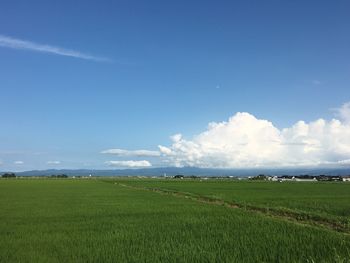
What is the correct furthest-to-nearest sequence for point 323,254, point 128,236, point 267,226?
point 267,226, point 128,236, point 323,254

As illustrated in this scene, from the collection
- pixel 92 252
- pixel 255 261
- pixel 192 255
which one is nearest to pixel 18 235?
pixel 92 252

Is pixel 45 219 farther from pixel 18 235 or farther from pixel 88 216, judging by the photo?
pixel 18 235

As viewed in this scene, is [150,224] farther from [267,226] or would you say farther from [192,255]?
[192,255]

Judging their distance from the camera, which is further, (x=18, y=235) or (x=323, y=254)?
(x=18, y=235)

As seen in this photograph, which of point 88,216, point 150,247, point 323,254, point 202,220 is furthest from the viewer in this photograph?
point 88,216

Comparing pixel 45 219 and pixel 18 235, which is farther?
pixel 45 219

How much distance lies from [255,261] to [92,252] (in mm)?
3751

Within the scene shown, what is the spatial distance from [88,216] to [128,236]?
6.46m

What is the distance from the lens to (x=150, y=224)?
1545 cm

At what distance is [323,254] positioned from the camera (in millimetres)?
9961

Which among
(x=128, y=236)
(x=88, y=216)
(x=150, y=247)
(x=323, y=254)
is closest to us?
(x=323, y=254)

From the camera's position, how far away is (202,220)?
16.5 metres

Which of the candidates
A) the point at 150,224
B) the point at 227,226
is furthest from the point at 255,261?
the point at 150,224

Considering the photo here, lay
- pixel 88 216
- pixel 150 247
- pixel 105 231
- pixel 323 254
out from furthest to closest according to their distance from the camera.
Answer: pixel 88 216 < pixel 105 231 < pixel 150 247 < pixel 323 254
